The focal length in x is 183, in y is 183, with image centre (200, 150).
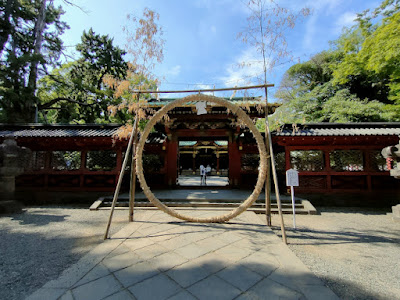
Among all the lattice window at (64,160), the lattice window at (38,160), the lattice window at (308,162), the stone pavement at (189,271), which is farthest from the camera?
the lattice window at (64,160)

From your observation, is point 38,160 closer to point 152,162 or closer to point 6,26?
point 152,162

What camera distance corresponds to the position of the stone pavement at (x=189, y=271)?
6.23 feet

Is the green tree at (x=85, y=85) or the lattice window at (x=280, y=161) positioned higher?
the green tree at (x=85, y=85)

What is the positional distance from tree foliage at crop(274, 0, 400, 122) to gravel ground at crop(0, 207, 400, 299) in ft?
20.6

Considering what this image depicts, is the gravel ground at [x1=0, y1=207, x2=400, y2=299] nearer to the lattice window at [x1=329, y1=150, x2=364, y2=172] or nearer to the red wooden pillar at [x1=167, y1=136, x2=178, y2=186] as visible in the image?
the lattice window at [x1=329, y1=150, x2=364, y2=172]

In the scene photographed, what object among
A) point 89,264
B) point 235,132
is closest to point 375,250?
point 89,264

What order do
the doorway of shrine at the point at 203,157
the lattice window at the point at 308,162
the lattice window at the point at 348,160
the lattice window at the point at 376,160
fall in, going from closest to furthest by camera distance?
the lattice window at the point at 376,160
the lattice window at the point at 348,160
the lattice window at the point at 308,162
the doorway of shrine at the point at 203,157

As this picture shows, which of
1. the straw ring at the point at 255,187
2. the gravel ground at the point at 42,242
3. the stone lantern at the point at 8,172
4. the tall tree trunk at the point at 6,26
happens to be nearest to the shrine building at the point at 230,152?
the stone lantern at the point at 8,172

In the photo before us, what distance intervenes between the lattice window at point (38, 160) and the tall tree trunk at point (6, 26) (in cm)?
1065

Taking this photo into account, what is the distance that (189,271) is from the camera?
7.48 ft

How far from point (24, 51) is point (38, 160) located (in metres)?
12.4

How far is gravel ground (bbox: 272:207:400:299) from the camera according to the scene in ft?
7.80

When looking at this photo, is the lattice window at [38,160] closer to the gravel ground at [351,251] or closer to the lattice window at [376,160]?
the gravel ground at [351,251]

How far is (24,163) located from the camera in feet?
26.7
